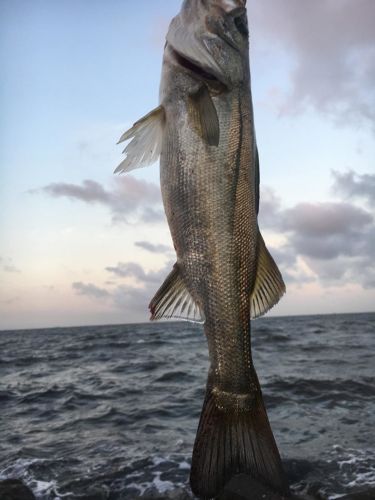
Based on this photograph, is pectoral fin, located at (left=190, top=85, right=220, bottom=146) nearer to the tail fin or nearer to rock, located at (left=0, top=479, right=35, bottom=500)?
the tail fin

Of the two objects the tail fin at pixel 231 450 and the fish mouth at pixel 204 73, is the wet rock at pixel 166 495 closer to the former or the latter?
the tail fin at pixel 231 450

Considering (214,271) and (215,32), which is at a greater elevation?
(215,32)

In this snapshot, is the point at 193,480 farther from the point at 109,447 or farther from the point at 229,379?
the point at 109,447

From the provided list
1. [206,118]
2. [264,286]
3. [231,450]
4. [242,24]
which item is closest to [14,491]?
[231,450]

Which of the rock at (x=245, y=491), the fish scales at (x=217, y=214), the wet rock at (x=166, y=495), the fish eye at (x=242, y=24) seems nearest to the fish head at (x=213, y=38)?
the fish eye at (x=242, y=24)

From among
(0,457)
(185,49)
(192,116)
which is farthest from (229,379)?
(0,457)

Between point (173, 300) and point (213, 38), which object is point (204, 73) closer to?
point (213, 38)
